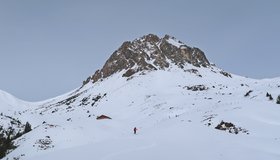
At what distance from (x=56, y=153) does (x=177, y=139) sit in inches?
380

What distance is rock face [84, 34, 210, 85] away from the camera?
394 ft

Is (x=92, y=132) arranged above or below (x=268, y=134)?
above

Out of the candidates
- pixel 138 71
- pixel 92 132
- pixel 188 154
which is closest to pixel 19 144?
pixel 92 132

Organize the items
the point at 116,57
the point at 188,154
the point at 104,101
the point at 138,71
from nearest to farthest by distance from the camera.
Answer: the point at 188,154 < the point at 104,101 < the point at 138,71 < the point at 116,57

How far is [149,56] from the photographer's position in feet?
418

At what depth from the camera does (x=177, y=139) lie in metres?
27.1

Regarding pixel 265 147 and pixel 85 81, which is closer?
pixel 265 147

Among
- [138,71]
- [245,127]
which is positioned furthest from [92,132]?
[138,71]

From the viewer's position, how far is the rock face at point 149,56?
120188 mm

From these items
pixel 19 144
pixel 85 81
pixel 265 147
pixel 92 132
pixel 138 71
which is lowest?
pixel 265 147

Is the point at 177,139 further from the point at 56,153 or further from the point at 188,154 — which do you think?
the point at 56,153

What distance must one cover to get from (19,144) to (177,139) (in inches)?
543

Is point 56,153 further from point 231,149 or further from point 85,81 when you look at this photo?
point 85,81

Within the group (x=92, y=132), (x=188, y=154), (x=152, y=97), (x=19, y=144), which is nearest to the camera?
(x=188, y=154)
